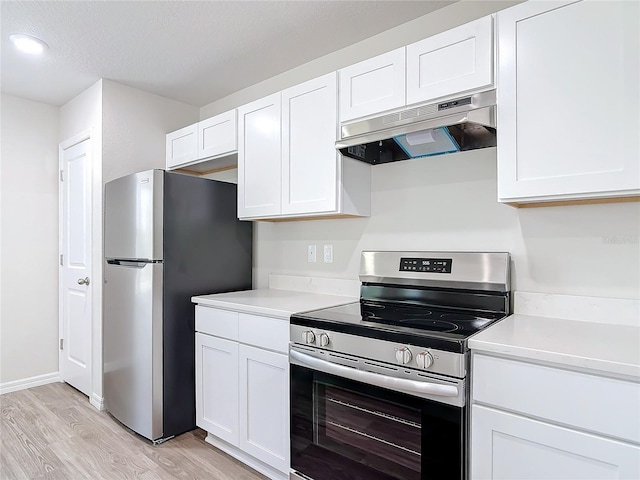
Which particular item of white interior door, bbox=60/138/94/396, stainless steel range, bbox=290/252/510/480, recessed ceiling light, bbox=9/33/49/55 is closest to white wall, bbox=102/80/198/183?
white interior door, bbox=60/138/94/396

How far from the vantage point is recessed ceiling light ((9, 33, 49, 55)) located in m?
2.33

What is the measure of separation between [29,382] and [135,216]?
2093mm

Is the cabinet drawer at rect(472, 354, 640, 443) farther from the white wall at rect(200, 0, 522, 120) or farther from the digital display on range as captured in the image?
the white wall at rect(200, 0, 522, 120)

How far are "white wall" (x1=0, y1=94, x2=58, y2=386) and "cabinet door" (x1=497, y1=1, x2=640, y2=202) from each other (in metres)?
3.70

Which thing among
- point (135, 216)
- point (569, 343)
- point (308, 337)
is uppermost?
point (135, 216)

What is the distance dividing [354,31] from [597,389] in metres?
2.10

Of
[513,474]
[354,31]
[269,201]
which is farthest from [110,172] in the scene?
[513,474]

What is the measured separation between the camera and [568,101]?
4.61 ft

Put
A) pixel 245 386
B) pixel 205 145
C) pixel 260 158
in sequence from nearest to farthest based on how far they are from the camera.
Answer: pixel 245 386 → pixel 260 158 → pixel 205 145

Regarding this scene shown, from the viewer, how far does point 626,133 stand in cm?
130

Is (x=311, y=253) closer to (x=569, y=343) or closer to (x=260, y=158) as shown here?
(x=260, y=158)

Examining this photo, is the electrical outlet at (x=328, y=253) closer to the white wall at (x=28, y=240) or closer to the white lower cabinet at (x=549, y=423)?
the white lower cabinet at (x=549, y=423)

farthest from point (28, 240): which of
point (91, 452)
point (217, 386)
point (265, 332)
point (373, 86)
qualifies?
point (373, 86)

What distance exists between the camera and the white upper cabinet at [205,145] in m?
2.67
